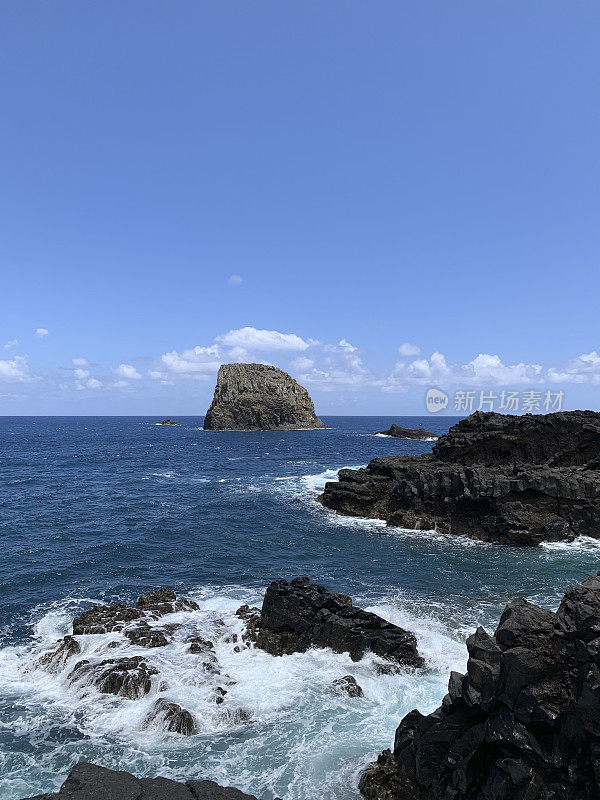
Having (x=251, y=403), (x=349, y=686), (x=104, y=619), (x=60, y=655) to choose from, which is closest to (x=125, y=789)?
(x=349, y=686)

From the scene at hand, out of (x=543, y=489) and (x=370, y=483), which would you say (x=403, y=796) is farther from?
(x=370, y=483)

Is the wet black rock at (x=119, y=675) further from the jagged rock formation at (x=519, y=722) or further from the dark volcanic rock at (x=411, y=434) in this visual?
the dark volcanic rock at (x=411, y=434)

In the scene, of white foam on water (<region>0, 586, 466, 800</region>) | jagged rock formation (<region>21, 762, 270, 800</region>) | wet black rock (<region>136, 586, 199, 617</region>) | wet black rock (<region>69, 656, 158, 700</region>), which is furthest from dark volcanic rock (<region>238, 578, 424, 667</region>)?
jagged rock formation (<region>21, 762, 270, 800</region>)

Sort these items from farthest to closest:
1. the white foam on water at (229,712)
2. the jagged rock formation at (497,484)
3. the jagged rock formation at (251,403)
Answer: the jagged rock formation at (251,403), the jagged rock formation at (497,484), the white foam on water at (229,712)

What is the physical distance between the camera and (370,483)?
48.8m

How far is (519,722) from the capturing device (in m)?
11.0

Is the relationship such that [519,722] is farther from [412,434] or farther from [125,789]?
[412,434]

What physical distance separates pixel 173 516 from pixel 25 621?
2230 cm

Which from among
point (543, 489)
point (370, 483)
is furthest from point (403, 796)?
point (370, 483)

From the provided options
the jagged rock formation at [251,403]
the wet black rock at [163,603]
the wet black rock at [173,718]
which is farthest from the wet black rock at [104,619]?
the jagged rock formation at [251,403]

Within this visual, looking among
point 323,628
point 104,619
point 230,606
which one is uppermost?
point 323,628

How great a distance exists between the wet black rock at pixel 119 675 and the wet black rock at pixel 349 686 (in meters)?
7.13

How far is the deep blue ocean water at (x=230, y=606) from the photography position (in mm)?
14578

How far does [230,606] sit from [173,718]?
9.96m
